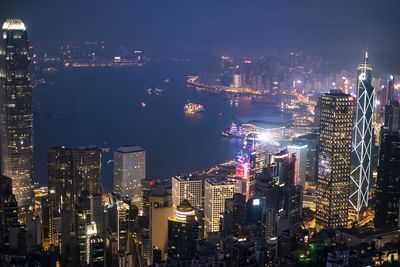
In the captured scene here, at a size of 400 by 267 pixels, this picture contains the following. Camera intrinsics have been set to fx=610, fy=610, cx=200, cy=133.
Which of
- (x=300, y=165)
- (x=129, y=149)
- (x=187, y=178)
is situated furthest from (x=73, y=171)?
(x=300, y=165)

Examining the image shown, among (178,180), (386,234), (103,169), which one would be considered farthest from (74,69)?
(386,234)

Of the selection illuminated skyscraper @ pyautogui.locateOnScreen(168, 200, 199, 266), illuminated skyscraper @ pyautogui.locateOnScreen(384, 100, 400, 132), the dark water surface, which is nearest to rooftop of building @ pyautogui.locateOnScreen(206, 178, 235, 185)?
the dark water surface

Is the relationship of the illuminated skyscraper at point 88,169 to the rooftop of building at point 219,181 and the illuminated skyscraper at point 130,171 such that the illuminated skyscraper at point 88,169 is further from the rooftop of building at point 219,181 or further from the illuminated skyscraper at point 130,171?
the rooftop of building at point 219,181

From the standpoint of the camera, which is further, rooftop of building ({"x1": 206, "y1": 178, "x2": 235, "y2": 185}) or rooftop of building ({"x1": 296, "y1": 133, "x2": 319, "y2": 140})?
rooftop of building ({"x1": 296, "y1": 133, "x2": 319, "y2": 140})

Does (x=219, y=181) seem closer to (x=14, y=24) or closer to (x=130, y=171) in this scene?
(x=130, y=171)

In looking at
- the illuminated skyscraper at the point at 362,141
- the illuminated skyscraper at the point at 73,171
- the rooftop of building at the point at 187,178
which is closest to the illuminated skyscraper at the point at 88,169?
the illuminated skyscraper at the point at 73,171

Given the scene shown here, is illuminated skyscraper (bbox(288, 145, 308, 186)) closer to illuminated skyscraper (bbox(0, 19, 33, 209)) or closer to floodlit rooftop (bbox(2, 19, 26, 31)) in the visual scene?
illuminated skyscraper (bbox(0, 19, 33, 209))

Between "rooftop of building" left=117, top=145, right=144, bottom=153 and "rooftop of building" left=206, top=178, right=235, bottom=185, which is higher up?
"rooftop of building" left=117, top=145, right=144, bottom=153
